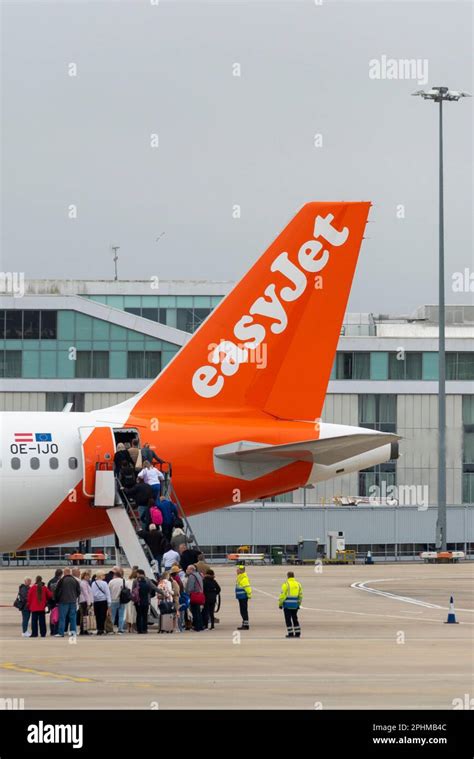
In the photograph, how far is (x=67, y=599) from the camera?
1362 inches

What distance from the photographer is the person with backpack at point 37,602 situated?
34.9 meters

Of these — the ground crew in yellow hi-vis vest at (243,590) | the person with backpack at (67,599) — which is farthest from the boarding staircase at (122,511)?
the person with backpack at (67,599)

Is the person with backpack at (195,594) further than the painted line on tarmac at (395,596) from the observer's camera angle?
No

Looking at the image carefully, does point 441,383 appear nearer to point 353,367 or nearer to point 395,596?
point 353,367

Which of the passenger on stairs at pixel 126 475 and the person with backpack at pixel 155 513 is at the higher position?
the passenger on stairs at pixel 126 475

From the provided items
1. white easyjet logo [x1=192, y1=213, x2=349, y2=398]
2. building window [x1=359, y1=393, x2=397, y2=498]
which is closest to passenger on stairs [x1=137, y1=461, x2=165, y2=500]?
white easyjet logo [x1=192, y1=213, x2=349, y2=398]

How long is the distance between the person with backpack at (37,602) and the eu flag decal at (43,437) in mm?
3880

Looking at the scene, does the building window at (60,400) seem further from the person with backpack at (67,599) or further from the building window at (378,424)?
the person with backpack at (67,599)

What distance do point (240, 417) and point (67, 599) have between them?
788cm

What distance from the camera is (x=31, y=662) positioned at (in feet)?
92.9

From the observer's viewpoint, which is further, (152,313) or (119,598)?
(152,313)

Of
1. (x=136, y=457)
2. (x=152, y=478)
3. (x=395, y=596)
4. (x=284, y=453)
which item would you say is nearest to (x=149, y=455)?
(x=136, y=457)

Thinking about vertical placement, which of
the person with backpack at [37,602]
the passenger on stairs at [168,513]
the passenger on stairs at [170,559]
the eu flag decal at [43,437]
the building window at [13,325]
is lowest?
the person with backpack at [37,602]
